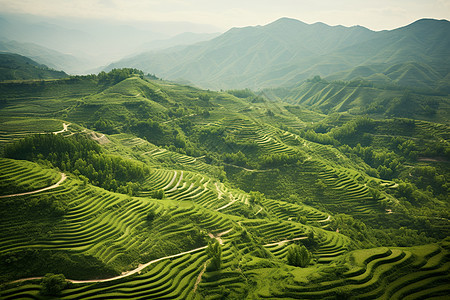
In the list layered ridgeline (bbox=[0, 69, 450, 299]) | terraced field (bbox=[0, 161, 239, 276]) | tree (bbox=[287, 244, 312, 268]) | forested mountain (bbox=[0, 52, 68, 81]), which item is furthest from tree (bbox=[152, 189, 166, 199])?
forested mountain (bbox=[0, 52, 68, 81])

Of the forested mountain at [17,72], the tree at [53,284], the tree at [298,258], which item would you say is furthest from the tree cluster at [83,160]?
the forested mountain at [17,72]

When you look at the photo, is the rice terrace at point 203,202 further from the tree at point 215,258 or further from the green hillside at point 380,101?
the green hillside at point 380,101

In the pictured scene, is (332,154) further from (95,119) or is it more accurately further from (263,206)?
(95,119)

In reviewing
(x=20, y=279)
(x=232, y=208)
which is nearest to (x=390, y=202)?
(x=232, y=208)

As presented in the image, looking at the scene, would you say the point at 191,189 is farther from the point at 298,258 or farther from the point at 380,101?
the point at 380,101

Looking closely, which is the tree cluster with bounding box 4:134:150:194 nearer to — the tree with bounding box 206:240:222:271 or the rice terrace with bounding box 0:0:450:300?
the rice terrace with bounding box 0:0:450:300

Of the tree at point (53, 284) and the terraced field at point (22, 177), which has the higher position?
the terraced field at point (22, 177)

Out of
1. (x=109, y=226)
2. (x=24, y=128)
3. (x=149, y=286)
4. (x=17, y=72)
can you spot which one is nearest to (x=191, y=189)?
(x=109, y=226)
